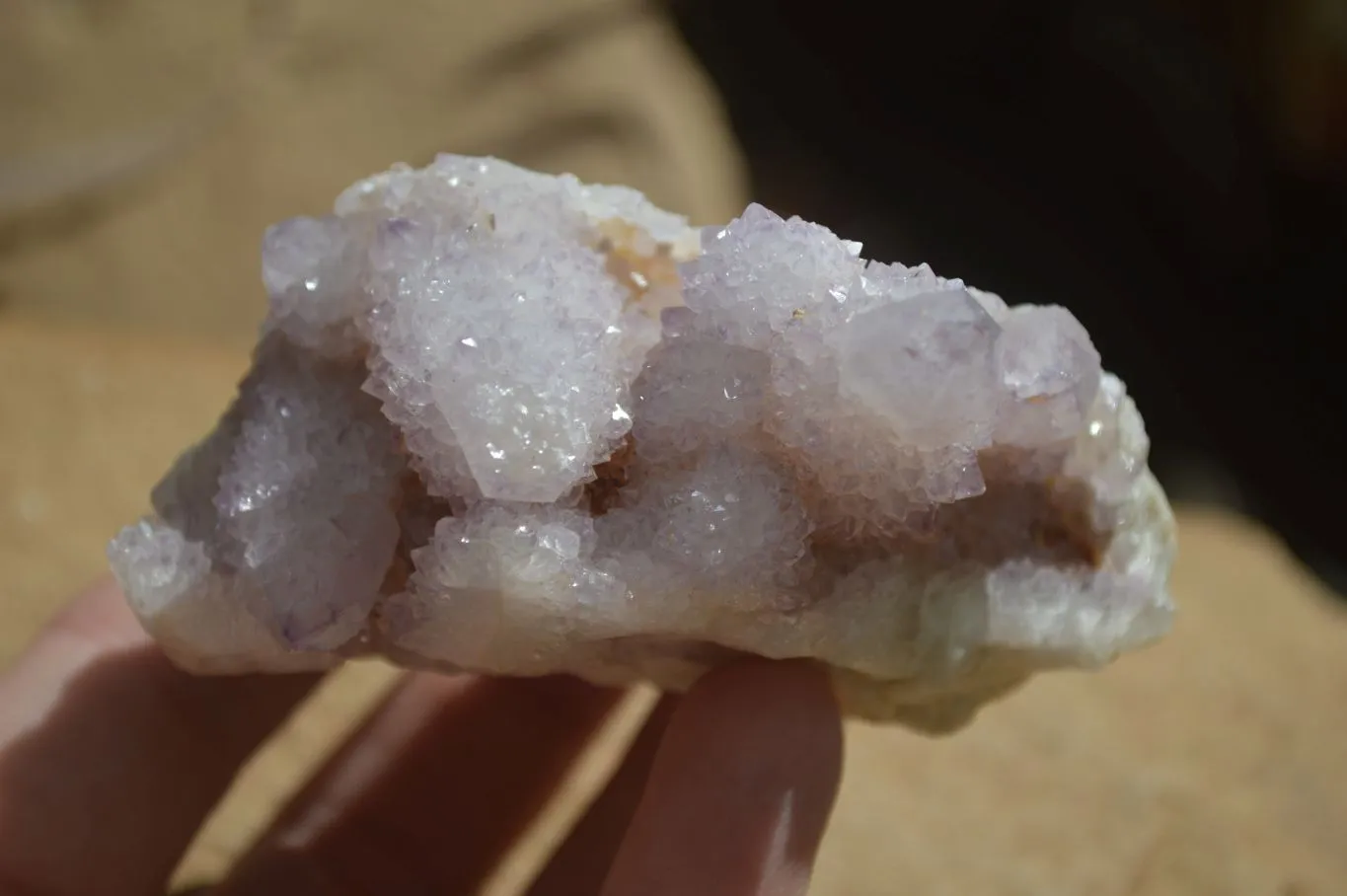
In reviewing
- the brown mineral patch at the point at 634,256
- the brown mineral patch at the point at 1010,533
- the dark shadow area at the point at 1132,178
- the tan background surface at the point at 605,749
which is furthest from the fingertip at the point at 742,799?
the dark shadow area at the point at 1132,178

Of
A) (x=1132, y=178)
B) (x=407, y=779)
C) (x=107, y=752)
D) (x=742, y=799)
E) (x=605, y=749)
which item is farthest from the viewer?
(x=1132, y=178)

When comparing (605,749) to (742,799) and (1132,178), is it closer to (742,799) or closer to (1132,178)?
(742,799)

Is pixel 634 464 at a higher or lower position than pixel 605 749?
higher

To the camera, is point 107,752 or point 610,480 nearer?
point 610,480

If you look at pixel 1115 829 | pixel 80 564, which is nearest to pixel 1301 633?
pixel 1115 829

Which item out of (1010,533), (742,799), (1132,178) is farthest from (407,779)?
(1132,178)

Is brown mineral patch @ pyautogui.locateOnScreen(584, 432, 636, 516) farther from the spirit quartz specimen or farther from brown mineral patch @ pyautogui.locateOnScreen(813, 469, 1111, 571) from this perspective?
brown mineral patch @ pyautogui.locateOnScreen(813, 469, 1111, 571)

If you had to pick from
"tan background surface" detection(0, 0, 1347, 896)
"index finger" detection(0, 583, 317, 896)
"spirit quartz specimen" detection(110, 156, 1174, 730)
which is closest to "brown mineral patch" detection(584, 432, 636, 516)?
"spirit quartz specimen" detection(110, 156, 1174, 730)
